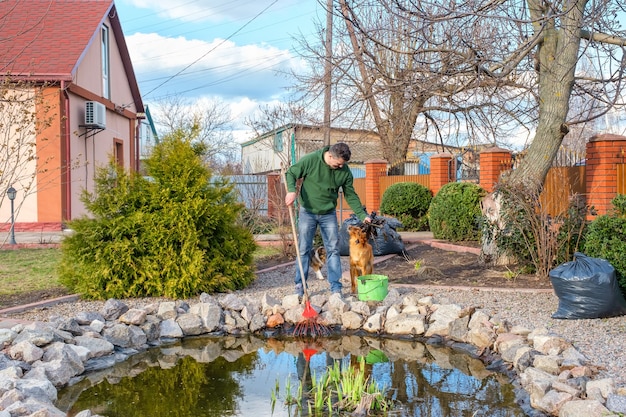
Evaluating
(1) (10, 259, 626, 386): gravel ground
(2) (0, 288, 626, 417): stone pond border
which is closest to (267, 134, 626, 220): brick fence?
(1) (10, 259, 626, 386): gravel ground

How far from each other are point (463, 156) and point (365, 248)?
10480 millimetres

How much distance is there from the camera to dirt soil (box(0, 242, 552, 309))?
297 inches

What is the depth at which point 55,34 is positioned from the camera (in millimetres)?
16297

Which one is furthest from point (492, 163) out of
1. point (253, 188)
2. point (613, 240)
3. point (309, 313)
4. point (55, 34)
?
point (55, 34)

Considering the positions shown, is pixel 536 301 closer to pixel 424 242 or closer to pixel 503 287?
pixel 503 287

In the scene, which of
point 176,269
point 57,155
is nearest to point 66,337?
point 176,269

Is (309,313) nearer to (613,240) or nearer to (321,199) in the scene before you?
(321,199)

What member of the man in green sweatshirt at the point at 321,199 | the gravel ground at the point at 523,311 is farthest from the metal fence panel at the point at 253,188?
the man in green sweatshirt at the point at 321,199

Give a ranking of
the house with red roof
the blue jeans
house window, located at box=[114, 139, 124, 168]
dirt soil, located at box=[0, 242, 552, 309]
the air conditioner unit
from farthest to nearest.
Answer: house window, located at box=[114, 139, 124, 168]
the air conditioner unit
the house with red roof
dirt soil, located at box=[0, 242, 552, 309]
the blue jeans

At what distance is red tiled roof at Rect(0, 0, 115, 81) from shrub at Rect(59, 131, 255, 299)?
7527 millimetres

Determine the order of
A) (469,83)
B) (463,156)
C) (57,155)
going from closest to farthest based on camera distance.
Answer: (469,83)
(57,155)
(463,156)

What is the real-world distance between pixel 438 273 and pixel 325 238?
94.9 inches

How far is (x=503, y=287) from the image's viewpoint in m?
7.52

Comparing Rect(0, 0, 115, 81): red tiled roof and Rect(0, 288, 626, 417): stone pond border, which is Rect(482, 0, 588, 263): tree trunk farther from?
Rect(0, 0, 115, 81): red tiled roof
